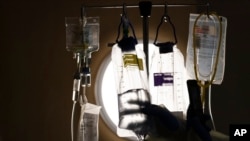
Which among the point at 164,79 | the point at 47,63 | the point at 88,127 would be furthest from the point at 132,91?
the point at 47,63

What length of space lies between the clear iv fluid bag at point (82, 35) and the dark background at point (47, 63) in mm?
231

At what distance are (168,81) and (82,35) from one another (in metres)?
0.34

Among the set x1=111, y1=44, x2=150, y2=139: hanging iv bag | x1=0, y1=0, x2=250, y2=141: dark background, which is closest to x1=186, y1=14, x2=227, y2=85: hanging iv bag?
x1=111, y1=44, x2=150, y2=139: hanging iv bag

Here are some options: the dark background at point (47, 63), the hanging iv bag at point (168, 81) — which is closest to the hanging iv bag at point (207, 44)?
the hanging iv bag at point (168, 81)

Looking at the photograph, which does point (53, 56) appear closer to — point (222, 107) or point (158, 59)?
point (158, 59)

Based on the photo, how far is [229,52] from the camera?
1560 mm

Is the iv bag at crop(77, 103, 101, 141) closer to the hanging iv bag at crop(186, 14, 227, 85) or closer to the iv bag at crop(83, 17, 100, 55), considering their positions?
the iv bag at crop(83, 17, 100, 55)

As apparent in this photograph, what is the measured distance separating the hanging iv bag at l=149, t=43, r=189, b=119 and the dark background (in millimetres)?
288

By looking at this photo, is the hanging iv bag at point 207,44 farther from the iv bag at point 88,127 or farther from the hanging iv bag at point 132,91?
the iv bag at point 88,127

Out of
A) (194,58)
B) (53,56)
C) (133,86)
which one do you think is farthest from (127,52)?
(53,56)

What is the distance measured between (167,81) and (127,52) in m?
0.18

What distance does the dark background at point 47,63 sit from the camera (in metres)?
1.52

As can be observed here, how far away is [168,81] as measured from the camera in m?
1.23

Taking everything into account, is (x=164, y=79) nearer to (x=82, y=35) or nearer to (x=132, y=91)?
(x=132, y=91)
